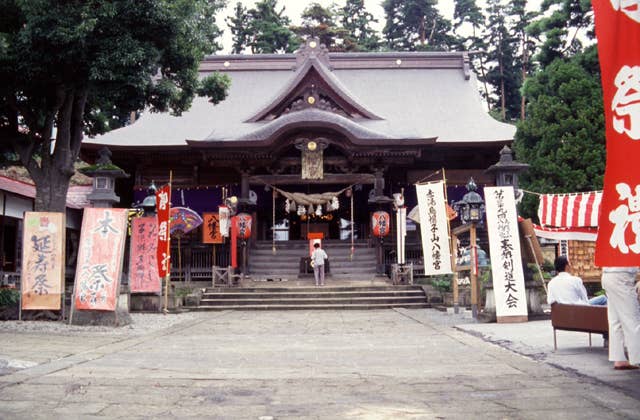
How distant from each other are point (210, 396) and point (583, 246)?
1490cm

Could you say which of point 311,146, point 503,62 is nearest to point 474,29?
point 503,62

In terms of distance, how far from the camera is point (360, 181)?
68.7 feet

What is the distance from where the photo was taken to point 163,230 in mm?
14008

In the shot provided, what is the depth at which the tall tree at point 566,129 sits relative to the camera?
20031 mm

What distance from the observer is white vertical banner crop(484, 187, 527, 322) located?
10.9 meters

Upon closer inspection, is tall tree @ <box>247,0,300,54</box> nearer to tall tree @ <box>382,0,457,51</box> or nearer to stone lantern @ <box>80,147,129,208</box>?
tall tree @ <box>382,0,457,51</box>

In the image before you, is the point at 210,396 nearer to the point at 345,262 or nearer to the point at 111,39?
the point at 111,39

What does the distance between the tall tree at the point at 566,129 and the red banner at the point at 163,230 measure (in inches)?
527

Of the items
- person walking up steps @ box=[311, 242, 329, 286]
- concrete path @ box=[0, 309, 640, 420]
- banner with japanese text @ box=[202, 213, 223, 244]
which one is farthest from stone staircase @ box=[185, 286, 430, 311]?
concrete path @ box=[0, 309, 640, 420]

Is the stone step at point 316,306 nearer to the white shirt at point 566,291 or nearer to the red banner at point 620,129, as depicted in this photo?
the white shirt at point 566,291

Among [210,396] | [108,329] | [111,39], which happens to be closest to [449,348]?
[210,396]

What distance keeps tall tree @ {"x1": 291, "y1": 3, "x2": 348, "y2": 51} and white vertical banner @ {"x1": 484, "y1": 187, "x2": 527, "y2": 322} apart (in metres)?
28.0

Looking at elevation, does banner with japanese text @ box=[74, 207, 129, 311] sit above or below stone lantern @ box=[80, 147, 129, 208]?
below

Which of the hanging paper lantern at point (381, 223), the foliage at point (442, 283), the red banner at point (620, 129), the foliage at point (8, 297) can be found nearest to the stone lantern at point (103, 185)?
the foliage at point (8, 297)
